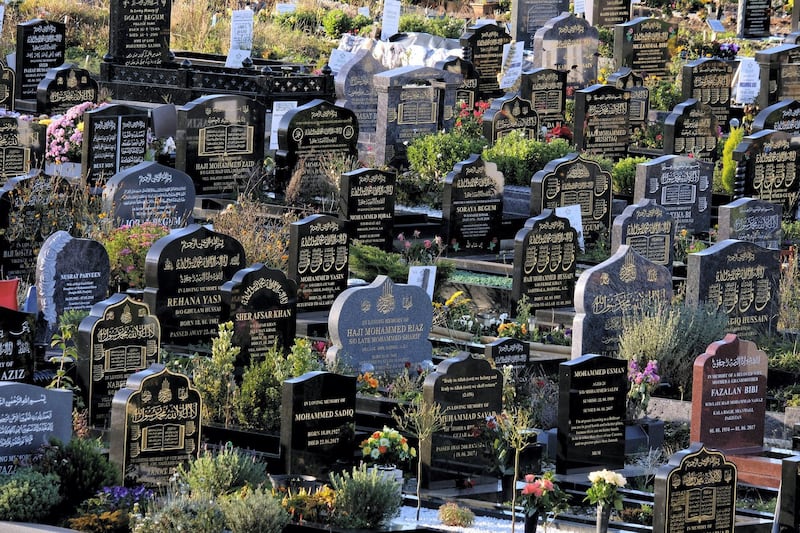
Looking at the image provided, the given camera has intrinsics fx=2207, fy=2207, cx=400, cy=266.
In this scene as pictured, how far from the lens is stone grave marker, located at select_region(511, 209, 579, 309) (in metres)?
21.0

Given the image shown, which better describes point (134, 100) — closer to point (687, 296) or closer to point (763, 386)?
point (687, 296)

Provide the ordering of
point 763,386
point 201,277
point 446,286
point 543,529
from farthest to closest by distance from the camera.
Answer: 1. point 446,286
2. point 201,277
3. point 763,386
4. point 543,529

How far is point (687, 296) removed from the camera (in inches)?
801

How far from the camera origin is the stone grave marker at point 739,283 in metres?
20.3

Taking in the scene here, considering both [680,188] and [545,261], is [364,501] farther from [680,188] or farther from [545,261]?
[680,188]

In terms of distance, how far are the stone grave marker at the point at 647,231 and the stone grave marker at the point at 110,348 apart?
620 centimetres

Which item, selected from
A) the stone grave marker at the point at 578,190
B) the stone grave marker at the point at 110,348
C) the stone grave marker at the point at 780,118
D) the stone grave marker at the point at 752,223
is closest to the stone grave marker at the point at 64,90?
the stone grave marker at the point at 578,190

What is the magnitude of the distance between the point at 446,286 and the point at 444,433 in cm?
529

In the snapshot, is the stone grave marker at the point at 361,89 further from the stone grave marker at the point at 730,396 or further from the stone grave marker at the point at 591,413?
the stone grave marker at the point at 591,413

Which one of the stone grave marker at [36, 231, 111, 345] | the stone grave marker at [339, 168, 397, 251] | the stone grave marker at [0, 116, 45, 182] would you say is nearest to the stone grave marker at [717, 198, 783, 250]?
the stone grave marker at [339, 168, 397, 251]

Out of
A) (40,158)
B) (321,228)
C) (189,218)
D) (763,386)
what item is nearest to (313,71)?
(40,158)

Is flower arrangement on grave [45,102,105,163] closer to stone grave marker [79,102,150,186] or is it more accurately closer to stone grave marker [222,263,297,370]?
stone grave marker [79,102,150,186]

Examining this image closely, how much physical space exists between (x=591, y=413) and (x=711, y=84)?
1463cm

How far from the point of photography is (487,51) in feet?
107
